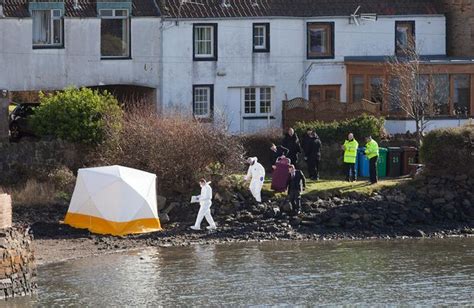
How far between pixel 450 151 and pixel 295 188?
6884mm

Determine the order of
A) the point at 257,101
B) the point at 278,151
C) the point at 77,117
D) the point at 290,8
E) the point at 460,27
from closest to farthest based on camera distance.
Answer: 1. the point at 77,117
2. the point at 278,151
3. the point at 257,101
4. the point at 290,8
5. the point at 460,27

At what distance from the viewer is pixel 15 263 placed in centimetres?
2992

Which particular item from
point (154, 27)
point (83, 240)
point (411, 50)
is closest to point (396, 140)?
point (411, 50)

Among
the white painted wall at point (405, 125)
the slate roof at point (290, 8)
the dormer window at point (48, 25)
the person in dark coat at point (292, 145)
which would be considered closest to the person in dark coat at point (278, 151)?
the person in dark coat at point (292, 145)

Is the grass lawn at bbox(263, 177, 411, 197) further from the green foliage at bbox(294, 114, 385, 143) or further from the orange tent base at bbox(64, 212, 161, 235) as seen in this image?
the orange tent base at bbox(64, 212, 161, 235)

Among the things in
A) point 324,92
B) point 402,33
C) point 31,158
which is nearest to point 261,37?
point 324,92

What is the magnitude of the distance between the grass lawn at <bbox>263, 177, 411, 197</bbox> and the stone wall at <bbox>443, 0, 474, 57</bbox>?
39.9ft

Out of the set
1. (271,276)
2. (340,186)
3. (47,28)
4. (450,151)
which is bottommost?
(271,276)

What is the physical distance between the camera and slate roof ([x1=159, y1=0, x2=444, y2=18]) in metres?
55.0

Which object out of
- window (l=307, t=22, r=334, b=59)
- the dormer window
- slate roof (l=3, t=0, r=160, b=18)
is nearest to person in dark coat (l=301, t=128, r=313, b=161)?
window (l=307, t=22, r=334, b=59)

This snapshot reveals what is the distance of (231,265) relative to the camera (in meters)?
35.9

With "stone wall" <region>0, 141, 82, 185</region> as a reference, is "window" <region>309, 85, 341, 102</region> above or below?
above

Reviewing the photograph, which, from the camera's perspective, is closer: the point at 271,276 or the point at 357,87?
the point at 271,276

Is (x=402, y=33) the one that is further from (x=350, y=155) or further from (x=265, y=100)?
(x=350, y=155)
